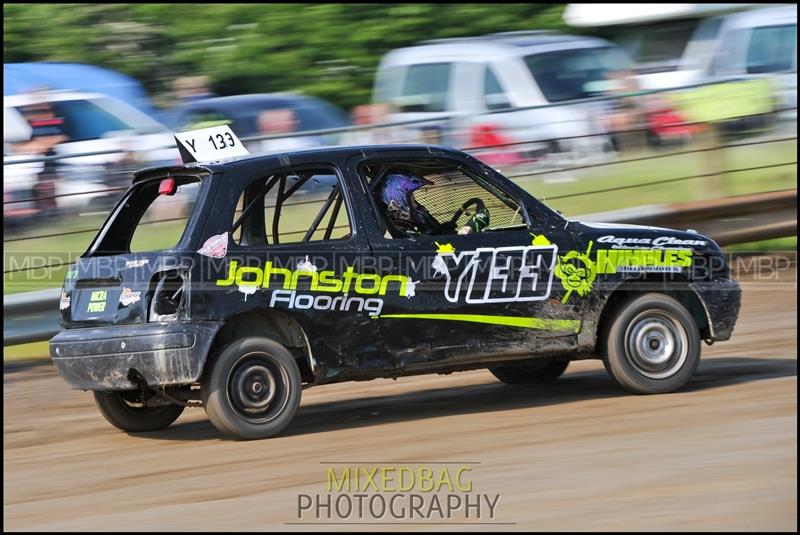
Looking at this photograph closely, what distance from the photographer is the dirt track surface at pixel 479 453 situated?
5.89m

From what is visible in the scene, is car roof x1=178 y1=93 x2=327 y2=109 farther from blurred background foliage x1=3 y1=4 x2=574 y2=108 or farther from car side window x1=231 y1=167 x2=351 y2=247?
car side window x1=231 y1=167 x2=351 y2=247

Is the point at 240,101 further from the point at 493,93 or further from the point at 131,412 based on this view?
the point at 131,412

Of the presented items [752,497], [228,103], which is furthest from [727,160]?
[752,497]

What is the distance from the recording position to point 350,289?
25.2 feet

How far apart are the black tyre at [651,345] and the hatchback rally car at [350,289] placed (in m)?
0.01

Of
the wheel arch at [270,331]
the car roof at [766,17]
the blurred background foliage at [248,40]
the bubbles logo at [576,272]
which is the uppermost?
the blurred background foliage at [248,40]

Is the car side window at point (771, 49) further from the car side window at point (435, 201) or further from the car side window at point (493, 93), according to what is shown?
the car side window at point (435, 201)

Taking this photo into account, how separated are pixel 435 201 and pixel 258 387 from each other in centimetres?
165

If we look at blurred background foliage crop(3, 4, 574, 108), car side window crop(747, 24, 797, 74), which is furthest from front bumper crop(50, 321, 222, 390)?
blurred background foliage crop(3, 4, 574, 108)

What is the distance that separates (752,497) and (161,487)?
296 cm

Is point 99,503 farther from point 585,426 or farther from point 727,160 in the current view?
point 727,160

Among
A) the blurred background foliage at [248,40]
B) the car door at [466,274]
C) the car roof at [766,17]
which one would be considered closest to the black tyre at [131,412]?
the car door at [466,274]

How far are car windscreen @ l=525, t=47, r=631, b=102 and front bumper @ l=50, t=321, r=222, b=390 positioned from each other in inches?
390

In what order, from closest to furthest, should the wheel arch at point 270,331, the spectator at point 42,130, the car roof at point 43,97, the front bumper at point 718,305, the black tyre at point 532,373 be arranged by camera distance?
the wheel arch at point 270,331
the front bumper at point 718,305
the black tyre at point 532,373
the spectator at point 42,130
the car roof at point 43,97
